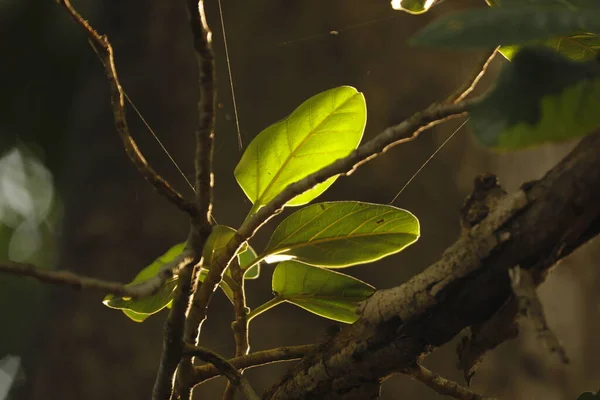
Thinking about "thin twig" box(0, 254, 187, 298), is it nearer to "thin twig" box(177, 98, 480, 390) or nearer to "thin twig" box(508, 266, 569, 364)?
"thin twig" box(177, 98, 480, 390)

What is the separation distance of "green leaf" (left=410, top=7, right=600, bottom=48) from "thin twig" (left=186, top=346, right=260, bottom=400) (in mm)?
265

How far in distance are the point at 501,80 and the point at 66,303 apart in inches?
49.7

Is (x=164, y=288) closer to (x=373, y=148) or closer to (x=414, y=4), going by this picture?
(x=373, y=148)

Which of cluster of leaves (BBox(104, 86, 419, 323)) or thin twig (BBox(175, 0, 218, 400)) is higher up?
thin twig (BBox(175, 0, 218, 400))

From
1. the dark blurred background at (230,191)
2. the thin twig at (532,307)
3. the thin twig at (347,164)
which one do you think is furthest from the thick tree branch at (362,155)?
the dark blurred background at (230,191)

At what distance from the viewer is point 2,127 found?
1.49m

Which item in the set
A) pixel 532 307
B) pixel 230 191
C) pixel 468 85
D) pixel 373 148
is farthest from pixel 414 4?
pixel 230 191

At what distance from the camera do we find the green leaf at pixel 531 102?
0.89 ft

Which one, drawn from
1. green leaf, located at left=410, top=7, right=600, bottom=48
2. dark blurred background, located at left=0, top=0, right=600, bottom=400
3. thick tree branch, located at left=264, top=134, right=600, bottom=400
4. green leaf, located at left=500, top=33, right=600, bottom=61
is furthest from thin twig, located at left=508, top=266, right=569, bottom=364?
dark blurred background, located at left=0, top=0, right=600, bottom=400

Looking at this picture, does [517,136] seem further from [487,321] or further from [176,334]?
[176,334]

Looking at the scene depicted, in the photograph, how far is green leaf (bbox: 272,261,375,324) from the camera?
0.51 m

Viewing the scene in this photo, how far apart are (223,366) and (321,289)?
12 centimetres

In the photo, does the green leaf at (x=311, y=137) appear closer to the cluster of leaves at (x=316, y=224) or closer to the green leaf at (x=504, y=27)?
the cluster of leaves at (x=316, y=224)

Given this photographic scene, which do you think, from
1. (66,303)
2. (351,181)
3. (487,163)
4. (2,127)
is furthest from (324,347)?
(2,127)
